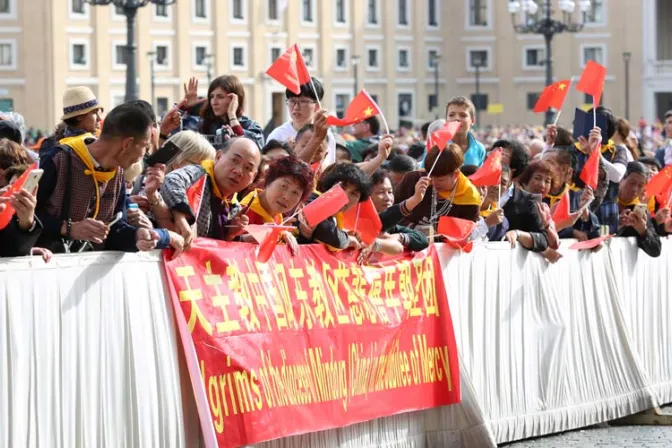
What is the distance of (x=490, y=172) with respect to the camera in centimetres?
945

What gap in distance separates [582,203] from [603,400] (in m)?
1.25

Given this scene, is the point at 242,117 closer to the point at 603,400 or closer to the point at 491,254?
the point at 491,254

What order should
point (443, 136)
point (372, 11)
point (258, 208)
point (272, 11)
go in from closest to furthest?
point (258, 208), point (443, 136), point (272, 11), point (372, 11)

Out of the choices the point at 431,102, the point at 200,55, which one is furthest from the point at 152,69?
the point at 431,102

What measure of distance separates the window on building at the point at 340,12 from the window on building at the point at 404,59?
14.1 ft

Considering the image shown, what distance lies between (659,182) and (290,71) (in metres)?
2.99

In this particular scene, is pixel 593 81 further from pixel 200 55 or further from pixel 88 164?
pixel 200 55

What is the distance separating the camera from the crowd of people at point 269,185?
6922mm

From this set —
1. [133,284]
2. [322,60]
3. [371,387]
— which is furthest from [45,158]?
[322,60]

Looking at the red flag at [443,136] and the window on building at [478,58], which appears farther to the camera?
the window on building at [478,58]

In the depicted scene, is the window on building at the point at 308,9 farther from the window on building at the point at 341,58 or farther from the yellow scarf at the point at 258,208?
the yellow scarf at the point at 258,208

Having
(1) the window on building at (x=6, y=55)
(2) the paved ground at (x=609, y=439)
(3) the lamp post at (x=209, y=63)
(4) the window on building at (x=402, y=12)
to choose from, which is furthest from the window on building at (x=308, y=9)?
(2) the paved ground at (x=609, y=439)

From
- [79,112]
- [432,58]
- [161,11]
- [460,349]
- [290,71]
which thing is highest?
[161,11]

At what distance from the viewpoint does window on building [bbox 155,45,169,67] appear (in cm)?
7694
